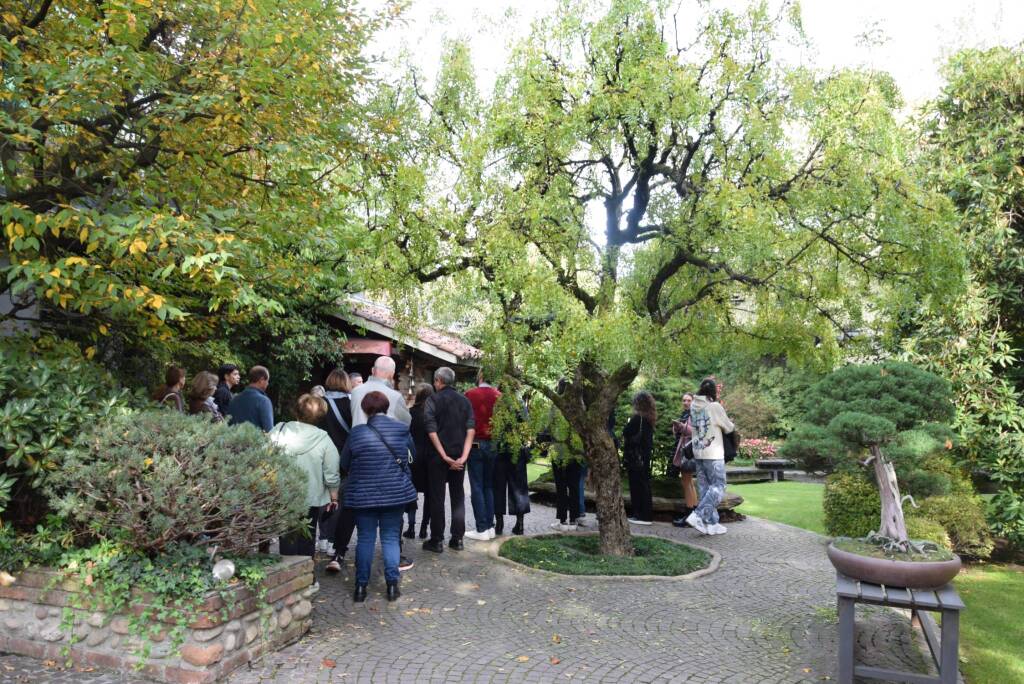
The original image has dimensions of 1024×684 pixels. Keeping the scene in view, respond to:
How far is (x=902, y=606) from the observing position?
433cm

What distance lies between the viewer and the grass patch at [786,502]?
11.2 metres

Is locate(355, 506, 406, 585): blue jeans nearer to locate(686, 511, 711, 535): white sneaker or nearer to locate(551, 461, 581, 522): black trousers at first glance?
locate(551, 461, 581, 522): black trousers

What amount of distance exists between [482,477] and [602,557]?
1736 mm

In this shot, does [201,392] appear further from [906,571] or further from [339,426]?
[906,571]

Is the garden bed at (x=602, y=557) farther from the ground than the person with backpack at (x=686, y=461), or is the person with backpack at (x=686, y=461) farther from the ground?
the person with backpack at (x=686, y=461)

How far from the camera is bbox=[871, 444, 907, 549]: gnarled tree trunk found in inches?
207

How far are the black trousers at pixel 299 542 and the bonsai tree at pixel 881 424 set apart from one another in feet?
13.0

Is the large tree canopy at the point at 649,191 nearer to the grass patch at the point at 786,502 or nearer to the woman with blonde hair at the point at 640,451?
the woman with blonde hair at the point at 640,451

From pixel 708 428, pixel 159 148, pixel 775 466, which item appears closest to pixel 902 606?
pixel 708 428

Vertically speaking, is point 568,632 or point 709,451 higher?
point 709,451

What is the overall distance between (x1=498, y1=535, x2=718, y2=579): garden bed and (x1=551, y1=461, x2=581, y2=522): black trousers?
0.76 metres

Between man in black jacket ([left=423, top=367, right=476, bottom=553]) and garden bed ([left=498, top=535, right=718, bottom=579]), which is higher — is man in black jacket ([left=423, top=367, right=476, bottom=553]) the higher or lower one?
the higher one

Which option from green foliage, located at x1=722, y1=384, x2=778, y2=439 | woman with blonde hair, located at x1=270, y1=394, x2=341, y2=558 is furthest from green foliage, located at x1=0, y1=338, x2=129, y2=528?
green foliage, located at x1=722, y1=384, x2=778, y2=439

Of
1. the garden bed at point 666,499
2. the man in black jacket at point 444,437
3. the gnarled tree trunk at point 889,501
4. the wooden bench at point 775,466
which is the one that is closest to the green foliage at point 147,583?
the man in black jacket at point 444,437
